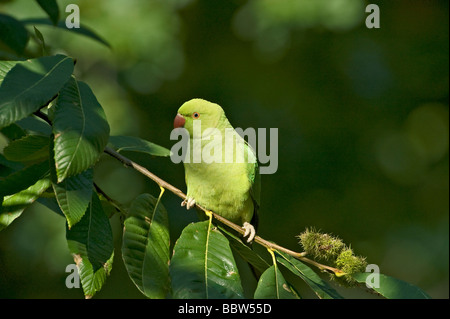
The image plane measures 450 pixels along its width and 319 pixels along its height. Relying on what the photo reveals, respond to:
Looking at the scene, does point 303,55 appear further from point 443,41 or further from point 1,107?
point 1,107

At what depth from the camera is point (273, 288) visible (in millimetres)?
1466

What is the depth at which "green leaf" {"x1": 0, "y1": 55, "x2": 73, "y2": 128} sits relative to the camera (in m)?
1.25

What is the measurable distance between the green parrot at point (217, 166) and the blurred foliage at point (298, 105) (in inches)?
65.9

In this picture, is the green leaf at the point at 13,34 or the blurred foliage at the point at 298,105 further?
the blurred foliage at the point at 298,105

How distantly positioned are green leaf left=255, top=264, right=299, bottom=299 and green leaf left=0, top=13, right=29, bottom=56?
1.76 meters

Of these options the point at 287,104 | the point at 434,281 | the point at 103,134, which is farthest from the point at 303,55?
the point at 103,134

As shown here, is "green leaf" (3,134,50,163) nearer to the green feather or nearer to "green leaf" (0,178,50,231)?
"green leaf" (0,178,50,231)

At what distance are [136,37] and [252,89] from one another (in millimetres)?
1161

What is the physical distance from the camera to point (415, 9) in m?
4.98

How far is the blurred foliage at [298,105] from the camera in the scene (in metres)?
4.27

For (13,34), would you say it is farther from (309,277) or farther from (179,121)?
(309,277)

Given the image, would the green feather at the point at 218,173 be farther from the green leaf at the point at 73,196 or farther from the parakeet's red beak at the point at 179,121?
the green leaf at the point at 73,196

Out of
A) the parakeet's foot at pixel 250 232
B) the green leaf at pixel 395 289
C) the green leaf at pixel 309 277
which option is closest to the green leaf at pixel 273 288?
the green leaf at pixel 309 277

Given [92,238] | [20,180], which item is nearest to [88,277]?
[92,238]
